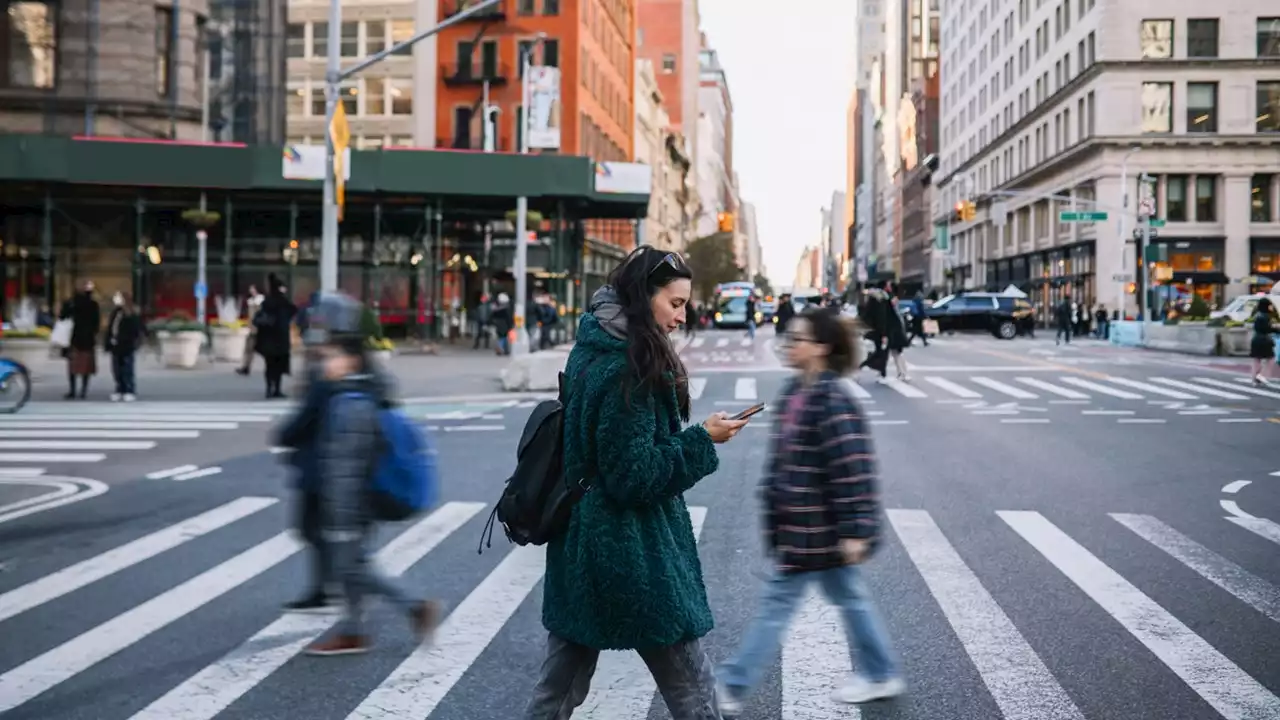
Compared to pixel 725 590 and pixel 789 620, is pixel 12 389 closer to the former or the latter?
pixel 725 590

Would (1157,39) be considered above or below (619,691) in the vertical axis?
above

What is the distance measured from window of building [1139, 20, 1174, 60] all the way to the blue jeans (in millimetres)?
66510

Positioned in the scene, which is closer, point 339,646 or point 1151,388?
point 339,646

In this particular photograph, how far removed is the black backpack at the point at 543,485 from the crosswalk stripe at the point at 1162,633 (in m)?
3.08

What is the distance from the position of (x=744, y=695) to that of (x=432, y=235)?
148 feet

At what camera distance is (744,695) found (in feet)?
16.6

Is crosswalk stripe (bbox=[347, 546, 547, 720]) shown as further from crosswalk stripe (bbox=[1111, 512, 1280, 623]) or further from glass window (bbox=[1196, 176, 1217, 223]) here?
glass window (bbox=[1196, 176, 1217, 223])

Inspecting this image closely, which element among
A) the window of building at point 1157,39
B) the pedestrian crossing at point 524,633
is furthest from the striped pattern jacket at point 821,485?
the window of building at point 1157,39

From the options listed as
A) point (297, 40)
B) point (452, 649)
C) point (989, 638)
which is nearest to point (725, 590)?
point (989, 638)

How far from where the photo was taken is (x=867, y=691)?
5.30 m

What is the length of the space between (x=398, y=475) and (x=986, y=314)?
179 ft

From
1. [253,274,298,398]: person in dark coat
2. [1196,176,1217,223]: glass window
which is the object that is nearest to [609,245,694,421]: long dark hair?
[253,274,298,398]: person in dark coat

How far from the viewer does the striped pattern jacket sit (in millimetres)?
5160

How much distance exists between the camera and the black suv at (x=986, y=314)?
5669cm
